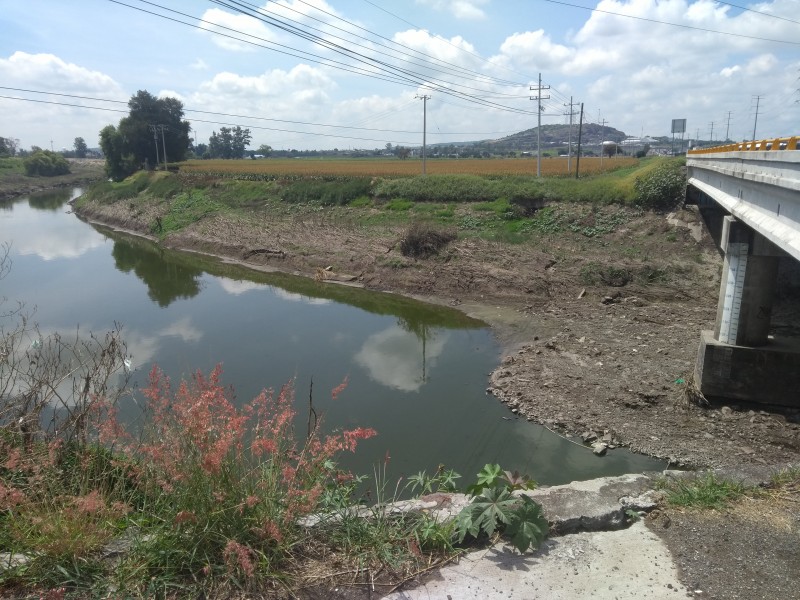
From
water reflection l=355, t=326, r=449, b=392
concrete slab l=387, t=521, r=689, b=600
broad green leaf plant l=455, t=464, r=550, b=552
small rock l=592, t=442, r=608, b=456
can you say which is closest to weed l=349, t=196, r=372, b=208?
water reflection l=355, t=326, r=449, b=392

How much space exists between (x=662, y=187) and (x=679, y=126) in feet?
135

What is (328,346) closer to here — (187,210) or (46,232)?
(187,210)

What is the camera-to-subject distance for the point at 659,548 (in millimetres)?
4793

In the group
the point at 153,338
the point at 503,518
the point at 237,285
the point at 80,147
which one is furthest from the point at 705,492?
the point at 80,147

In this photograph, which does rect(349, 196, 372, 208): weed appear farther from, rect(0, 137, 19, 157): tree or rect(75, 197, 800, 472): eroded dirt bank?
rect(0, 137, 19, 157): tree

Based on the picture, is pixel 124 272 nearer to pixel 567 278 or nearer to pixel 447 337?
pixel 447 337

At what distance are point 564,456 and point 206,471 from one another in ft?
26.4

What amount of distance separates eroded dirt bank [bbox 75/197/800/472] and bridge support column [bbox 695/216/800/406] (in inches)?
16.8

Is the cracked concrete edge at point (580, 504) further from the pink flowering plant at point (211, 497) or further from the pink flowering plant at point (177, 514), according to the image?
the pink flowering plant at point (177, 514)

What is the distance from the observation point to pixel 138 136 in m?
71.2

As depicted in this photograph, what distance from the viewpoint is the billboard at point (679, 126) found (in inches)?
2372

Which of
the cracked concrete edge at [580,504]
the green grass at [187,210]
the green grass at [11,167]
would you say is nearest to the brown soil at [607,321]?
the cracked concrete edge at [580,504]

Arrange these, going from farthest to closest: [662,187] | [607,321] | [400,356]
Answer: [662,187]
[607,321]
[400,356]

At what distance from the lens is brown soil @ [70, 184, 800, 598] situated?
5.28 meters
